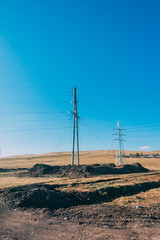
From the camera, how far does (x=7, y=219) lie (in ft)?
30.9

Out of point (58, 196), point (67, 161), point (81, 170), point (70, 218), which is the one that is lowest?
point (70, 218)

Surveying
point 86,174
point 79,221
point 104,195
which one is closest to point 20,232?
point 79,221

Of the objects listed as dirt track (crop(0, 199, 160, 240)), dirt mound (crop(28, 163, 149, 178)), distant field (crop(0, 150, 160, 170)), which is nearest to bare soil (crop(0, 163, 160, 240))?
dirt track (crop(0, 199, 160, 240))

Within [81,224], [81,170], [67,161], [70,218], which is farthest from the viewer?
[67,161]

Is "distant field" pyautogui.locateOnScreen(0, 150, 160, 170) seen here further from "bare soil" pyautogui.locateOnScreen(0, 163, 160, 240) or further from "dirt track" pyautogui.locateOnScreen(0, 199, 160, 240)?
"dirt track" pyautogui.locateOnScreen(0, 199, 160, 240)

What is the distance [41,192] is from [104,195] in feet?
18.4

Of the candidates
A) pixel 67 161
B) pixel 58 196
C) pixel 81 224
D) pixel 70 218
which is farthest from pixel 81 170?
pixel 67 161

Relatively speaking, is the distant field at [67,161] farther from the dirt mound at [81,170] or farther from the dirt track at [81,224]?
the dirt track at [81,224]

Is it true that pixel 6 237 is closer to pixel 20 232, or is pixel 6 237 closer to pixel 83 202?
pixel 20 232

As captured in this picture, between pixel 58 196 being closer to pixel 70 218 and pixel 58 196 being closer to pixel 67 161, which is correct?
pixel 70 218

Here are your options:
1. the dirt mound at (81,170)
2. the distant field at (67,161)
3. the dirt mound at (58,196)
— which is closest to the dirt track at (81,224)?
the dirt mound at (58,196)

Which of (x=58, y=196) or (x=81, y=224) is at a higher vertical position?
(x=58, y=196)

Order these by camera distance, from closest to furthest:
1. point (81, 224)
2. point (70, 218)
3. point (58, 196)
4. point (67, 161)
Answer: point (81, 224), point (70, 218), point (58, 196), point (67, 161)

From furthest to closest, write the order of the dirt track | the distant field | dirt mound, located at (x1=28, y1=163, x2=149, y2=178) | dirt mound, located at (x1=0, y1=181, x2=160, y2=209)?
the distant field
dirt mound, located at (x1=28, y1=163, x2=149, y2=178)
dirt mound, located at (x1=0, y1=181, x2=160, y2=209)
the dirt track
